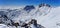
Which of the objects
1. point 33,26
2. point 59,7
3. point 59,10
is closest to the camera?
point 33,26

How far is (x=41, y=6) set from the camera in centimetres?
18538

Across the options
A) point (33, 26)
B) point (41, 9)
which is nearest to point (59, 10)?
point (41, 9)

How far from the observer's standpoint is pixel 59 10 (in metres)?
130

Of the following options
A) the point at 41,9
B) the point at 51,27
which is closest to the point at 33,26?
the point at 51,27

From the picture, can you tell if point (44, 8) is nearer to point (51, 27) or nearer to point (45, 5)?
point (45, 5)

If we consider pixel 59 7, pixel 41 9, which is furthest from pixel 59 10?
pixel 41 9

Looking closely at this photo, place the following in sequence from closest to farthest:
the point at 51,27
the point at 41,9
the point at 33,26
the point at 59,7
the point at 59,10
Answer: the point at 33,26, the point at 51,27, the point at 59,10, the point at 59,7, the point at 41,9

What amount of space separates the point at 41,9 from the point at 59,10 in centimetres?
5273

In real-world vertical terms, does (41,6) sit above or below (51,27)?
above

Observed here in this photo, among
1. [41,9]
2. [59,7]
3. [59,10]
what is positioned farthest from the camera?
[41,9]

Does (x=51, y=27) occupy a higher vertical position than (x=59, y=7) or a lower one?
lower

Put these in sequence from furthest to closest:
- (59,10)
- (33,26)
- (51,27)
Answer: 1. (59,10)
2. (51,27)
3. (33,26)

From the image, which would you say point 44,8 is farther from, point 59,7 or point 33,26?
point 33,26

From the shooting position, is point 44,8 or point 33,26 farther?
point 44,8
